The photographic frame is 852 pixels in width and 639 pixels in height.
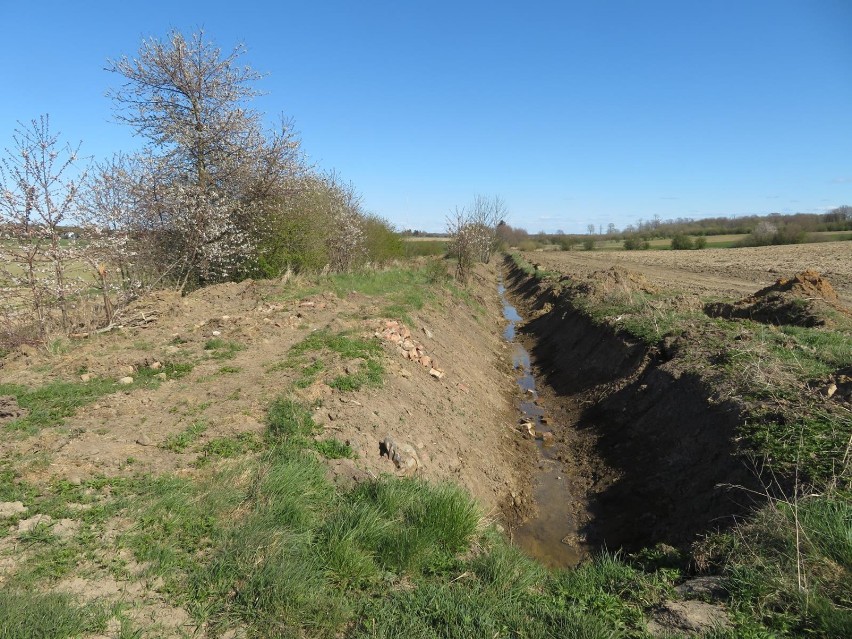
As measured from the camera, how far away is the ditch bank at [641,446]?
561 centimetres

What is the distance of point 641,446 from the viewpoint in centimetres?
774

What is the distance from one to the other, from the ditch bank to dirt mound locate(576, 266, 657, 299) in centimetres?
376

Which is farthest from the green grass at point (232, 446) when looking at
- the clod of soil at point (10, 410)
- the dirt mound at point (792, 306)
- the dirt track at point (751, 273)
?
the dirt track at point (751, 273)

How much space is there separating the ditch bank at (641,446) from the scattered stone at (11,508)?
5.68 meters

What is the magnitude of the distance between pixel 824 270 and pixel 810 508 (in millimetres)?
30146

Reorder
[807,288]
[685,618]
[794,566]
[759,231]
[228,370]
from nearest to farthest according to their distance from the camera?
[685,618], [794,566], [228,370], [807,288], [759,231]

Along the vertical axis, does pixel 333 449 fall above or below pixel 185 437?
below

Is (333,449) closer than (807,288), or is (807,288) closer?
(333,449)

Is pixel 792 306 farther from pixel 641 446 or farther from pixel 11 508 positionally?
Result: pixel 11 508

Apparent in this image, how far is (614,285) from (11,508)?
17.4 meters

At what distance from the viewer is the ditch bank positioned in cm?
561

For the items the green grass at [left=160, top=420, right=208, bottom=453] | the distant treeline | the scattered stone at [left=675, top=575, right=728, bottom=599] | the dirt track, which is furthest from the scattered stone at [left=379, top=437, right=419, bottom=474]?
the distant treeline

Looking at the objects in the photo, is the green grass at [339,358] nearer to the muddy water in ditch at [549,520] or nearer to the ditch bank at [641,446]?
the muddy water in ditch at [549,520]

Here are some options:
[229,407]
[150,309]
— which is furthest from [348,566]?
[150,309]
